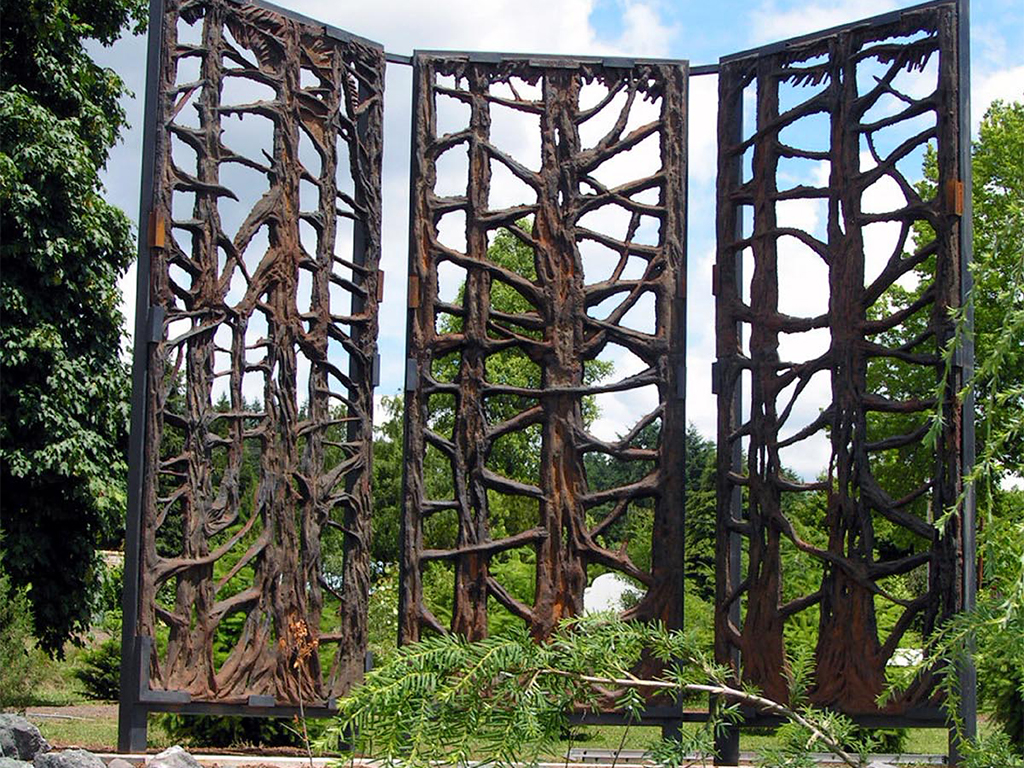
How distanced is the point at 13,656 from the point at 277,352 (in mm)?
5034

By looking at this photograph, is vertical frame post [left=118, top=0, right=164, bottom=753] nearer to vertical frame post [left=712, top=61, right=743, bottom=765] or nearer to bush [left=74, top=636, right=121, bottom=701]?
vertical frame post [left=712, top=61, right=743, bottom=765]

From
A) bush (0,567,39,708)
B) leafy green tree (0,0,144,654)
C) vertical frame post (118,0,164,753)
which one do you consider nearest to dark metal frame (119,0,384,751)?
vertical frame post (118,0,164,753)

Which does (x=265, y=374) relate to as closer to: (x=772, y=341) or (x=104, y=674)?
(x=772, y=341)

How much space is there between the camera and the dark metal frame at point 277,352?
22.5 feet

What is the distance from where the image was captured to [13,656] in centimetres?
1048

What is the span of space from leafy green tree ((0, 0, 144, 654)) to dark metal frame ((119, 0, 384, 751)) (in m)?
6.69

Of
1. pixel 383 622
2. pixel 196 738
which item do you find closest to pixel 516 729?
pixel 196 738

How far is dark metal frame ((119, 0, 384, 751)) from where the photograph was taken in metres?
6.86

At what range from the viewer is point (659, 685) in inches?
93.4

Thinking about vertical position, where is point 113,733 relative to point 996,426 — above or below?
below

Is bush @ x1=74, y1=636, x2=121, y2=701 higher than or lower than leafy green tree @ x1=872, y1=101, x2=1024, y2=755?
lower

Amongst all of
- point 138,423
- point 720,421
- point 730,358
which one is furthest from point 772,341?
point 138,423

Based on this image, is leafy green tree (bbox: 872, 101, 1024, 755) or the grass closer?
leafy green tree (bbox: 872, 101, 1024, 755)

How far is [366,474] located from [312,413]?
1.64ft
